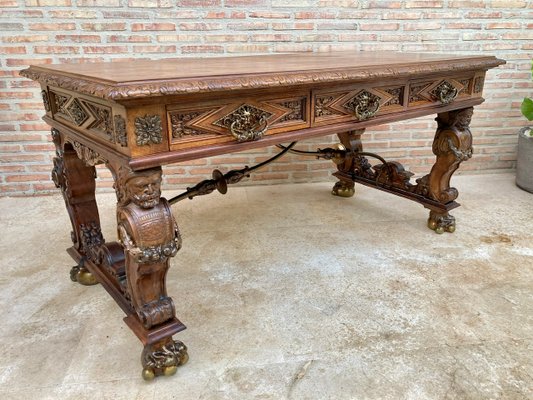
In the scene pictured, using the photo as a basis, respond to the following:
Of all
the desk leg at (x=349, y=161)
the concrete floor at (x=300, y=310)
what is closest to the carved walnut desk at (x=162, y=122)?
the concrete floor at (x=300, y=310)

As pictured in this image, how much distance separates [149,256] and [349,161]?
75.3 inches

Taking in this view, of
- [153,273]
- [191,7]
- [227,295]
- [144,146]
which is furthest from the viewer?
[191,7]

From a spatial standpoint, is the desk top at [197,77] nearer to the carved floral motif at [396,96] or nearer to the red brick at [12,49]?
the carved floral motif at [396,96]

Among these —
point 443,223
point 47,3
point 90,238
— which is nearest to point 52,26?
point 47,3

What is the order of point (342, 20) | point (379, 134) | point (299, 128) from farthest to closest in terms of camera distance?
point (379, 134), point (342, 20), point (299, 128)

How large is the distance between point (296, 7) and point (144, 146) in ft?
6.87

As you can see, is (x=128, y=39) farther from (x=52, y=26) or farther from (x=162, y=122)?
(x=162, y=122)

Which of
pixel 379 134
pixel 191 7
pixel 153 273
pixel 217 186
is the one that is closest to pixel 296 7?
pixel 191 7

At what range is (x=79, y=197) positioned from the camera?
74.9 inches

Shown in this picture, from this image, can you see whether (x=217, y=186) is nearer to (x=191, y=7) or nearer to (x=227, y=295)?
(x=227, y=295)

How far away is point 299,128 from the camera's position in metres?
1.53

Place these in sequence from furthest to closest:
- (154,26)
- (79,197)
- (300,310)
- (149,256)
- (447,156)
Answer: (154,26) → (447,156) → (79,197) → (300,310) → (149,256)

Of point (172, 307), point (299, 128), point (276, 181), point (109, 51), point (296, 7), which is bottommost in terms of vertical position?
point (276, 181)

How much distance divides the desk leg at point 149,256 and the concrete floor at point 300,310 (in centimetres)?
9
